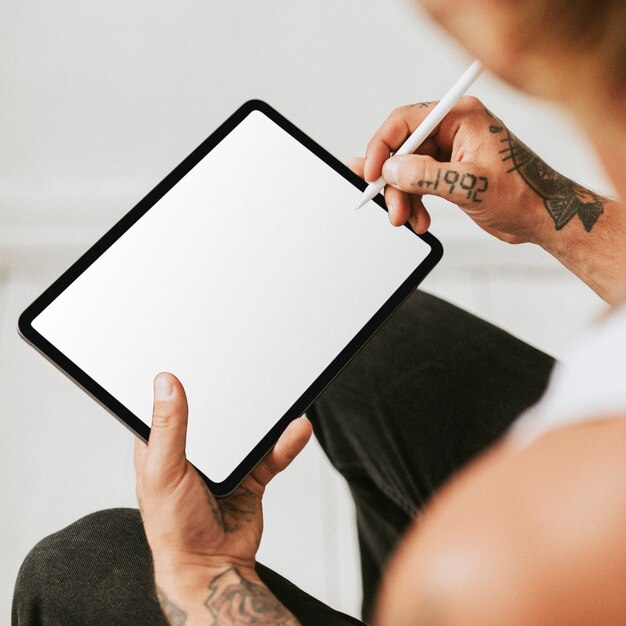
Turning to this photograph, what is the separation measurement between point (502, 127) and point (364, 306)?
0.25 meters

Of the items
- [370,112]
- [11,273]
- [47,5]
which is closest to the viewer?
[47,5]

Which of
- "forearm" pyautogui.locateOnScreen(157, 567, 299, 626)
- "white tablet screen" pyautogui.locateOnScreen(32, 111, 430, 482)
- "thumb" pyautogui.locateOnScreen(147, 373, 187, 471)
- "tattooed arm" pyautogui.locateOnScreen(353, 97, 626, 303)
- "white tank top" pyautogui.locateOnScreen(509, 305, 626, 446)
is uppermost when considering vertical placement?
"tattooed arm" pyautogui.locateOnScreen(353, 97, 626, 303)

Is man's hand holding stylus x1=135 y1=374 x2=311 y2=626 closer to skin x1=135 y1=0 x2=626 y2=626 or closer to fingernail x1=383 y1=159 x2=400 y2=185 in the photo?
skin x1=135 y1=0 x2=626 y2=626

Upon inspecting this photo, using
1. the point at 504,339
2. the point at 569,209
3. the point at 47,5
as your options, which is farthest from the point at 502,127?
the point at 47,5

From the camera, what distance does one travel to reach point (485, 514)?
1.10ft

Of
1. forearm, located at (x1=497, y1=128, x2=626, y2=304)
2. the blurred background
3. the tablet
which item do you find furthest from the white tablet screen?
the blurred background

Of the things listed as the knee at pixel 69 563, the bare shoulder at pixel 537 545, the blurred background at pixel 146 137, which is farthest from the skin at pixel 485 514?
the blurred background at pixel 146 137

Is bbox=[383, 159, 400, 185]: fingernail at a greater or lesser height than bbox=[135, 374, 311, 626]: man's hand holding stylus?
greater

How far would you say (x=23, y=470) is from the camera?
985 millimetres

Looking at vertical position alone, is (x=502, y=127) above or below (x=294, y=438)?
above

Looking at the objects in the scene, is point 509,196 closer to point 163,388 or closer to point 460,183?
point 460,183

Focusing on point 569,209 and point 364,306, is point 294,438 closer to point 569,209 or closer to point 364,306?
point 364,306

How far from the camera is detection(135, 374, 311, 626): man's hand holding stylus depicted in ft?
1.51

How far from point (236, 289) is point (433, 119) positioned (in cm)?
24
